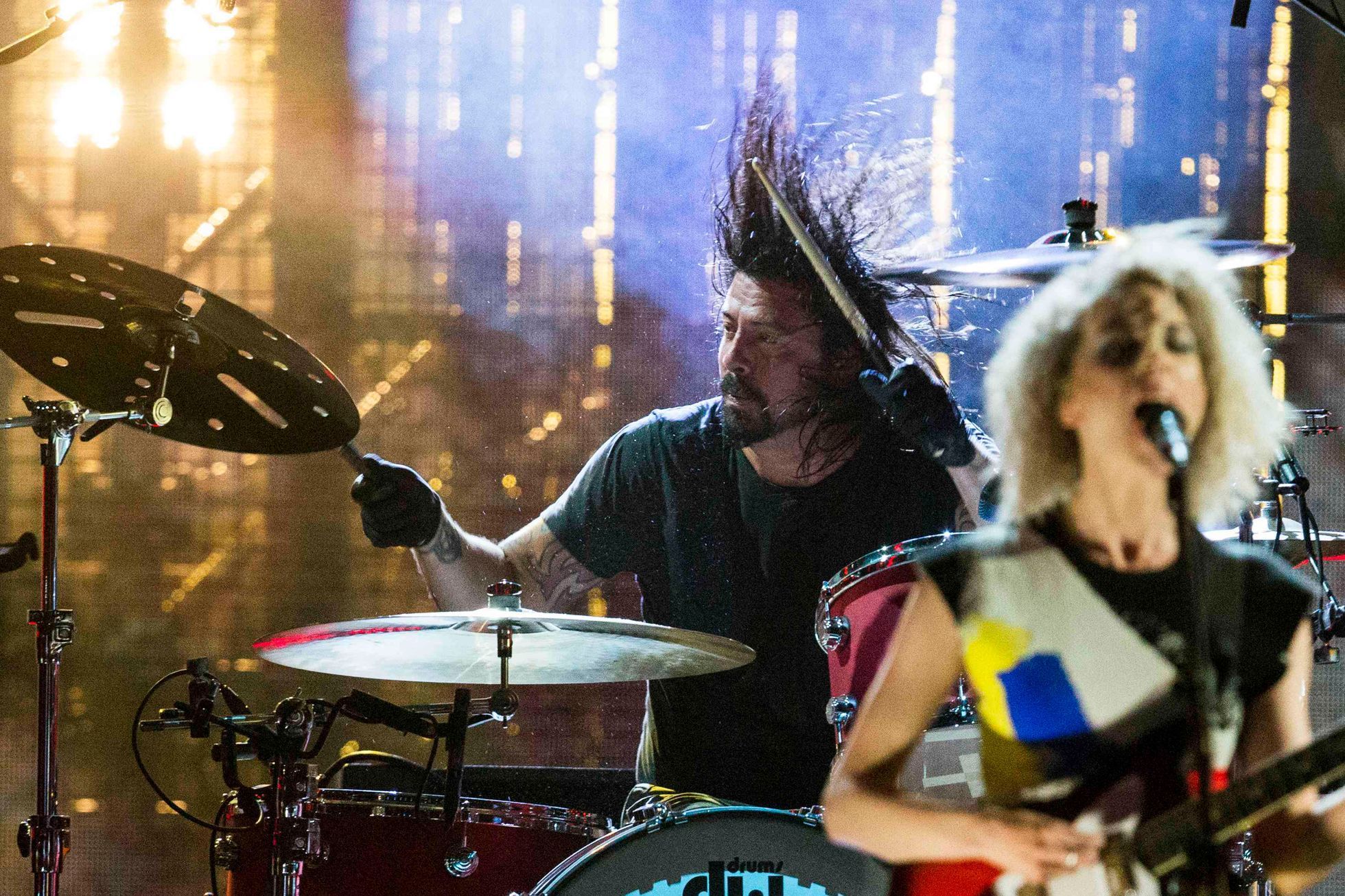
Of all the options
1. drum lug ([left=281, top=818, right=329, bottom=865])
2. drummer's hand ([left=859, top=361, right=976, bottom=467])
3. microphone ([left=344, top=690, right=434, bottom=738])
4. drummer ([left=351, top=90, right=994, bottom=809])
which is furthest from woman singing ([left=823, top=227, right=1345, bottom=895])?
drummer ([left=351, top=90, right=994, bottom=809])

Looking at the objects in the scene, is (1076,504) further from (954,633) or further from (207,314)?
(207,314)

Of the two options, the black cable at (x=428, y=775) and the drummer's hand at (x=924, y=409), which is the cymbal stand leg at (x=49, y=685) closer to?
the black cable at (x=428, y=775)

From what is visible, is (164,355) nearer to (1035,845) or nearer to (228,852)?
(228,852)

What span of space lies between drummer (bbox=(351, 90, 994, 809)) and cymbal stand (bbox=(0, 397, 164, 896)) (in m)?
0.80

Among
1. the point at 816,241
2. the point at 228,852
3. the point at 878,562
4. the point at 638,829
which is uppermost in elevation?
the point at 816,241

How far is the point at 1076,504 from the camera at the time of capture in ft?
3.79

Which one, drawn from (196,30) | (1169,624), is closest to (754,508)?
(196,30)

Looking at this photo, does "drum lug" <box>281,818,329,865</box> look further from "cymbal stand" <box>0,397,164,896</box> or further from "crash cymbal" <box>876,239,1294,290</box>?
"crash cymbal" <box>876,239,1294,290</box>

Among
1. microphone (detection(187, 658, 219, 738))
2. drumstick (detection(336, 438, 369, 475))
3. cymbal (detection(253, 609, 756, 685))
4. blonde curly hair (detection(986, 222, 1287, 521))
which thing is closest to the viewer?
blonde curly hair (detection(986, 222, 1287, 521))

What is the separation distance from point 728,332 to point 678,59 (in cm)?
77

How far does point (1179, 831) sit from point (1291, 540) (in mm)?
1902

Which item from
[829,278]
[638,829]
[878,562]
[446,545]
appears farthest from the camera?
[446,545]

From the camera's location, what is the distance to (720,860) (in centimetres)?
216

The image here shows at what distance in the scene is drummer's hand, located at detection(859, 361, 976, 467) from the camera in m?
2.98
